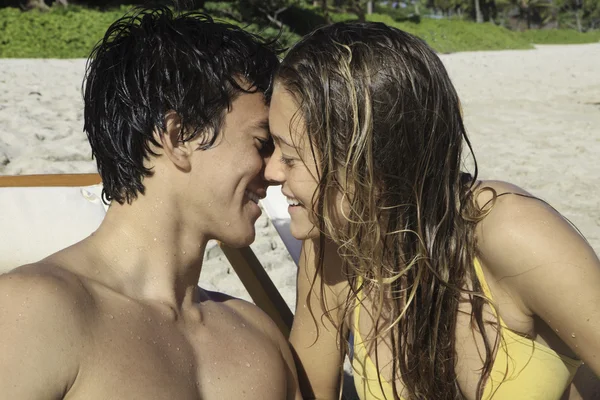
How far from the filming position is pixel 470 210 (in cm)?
194

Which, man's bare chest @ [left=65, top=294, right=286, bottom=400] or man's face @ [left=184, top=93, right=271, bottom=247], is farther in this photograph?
man's face @ [left=184, top=93, right=271, bottom=247]

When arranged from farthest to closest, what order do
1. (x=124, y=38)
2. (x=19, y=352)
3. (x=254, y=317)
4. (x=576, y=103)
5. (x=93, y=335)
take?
(x=576, y=103) < (x=254, y=317) < (x=124, y=38) < (x=93, y=335) < (x=19, y=352)

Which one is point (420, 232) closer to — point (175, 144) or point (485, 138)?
point (175, 144)

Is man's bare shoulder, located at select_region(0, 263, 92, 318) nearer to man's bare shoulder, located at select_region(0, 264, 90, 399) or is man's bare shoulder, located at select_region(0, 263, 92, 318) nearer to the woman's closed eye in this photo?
man's bare shoulder, located at select_region(0, 264, 90, 399)

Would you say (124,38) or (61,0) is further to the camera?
(61,0)

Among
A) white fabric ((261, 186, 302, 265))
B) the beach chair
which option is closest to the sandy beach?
white fabric ((261, 186, 302, 265))

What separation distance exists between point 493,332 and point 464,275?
17 cm

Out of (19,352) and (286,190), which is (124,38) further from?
(19,352)

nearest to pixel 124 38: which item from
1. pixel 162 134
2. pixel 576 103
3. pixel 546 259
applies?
pixel 162 134

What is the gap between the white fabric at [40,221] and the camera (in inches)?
121

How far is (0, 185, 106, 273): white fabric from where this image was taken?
3.09 meters

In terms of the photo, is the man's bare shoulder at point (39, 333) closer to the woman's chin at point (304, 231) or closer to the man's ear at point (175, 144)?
the man's ear at point (175, 144)

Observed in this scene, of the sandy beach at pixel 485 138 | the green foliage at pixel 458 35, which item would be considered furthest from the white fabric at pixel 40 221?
the green foliage at pixel 458 35

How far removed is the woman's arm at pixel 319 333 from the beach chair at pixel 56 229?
0.50m
